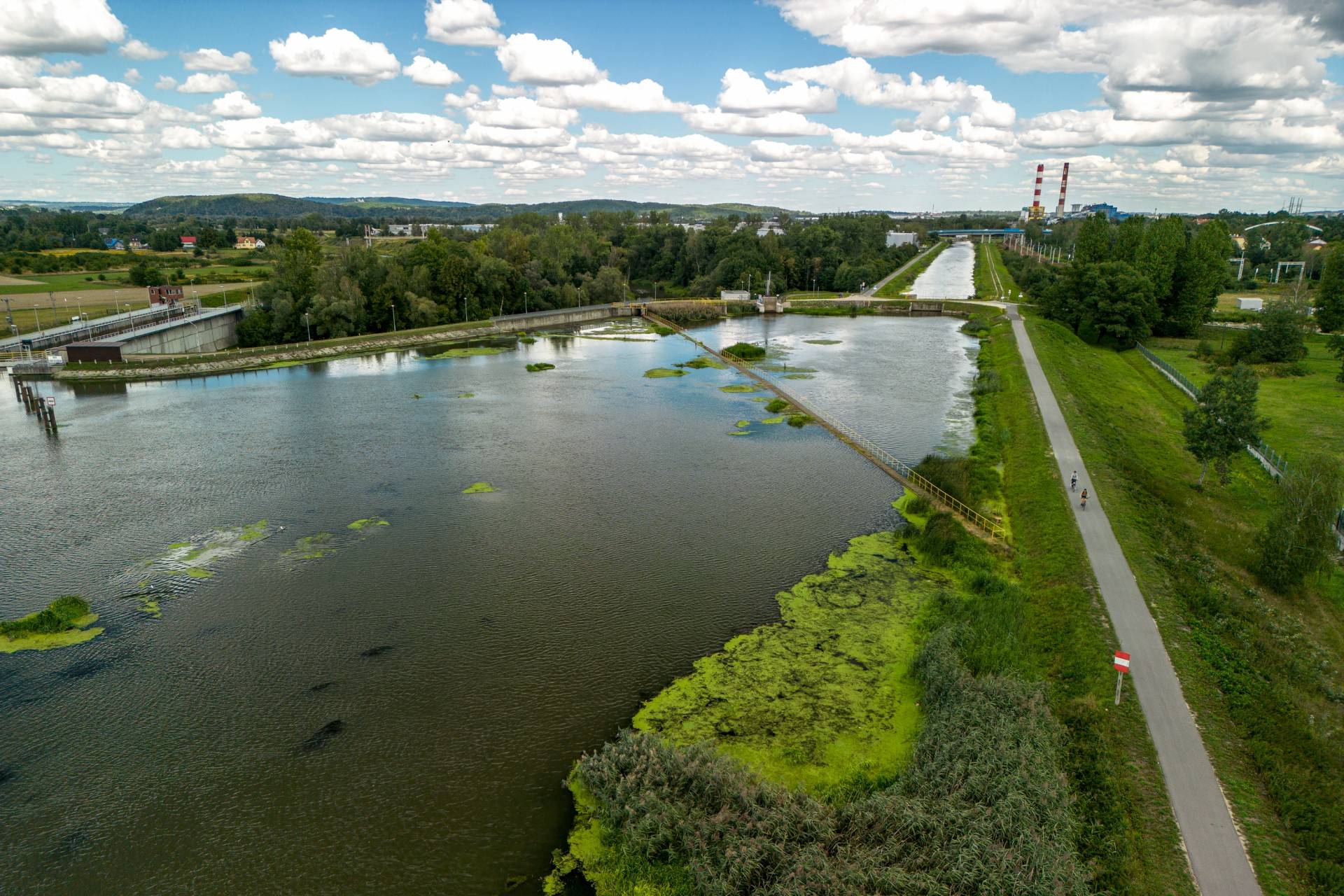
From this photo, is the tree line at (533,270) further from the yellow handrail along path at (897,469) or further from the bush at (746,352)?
the yellow handrail along path at (897,469)

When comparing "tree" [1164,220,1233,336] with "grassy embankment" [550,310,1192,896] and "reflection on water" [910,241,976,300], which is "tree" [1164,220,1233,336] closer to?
"reflection on water" [910,241,976,300]

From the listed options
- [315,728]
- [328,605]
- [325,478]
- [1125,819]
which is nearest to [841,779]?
[1125,819]

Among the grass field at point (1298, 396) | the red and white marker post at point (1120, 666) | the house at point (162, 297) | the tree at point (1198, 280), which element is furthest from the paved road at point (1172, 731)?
the house at point (162, 297)

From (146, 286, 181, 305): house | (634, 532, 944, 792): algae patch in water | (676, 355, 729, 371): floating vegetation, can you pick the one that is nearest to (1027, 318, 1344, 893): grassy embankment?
(634, 532, 944, 792): algae patch in water

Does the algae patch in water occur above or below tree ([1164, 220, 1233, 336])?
below

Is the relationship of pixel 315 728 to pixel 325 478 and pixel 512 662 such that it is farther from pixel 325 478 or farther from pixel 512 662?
pixel 325 478

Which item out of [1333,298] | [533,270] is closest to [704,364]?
[533,270]

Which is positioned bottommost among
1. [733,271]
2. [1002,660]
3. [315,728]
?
[315,728]
